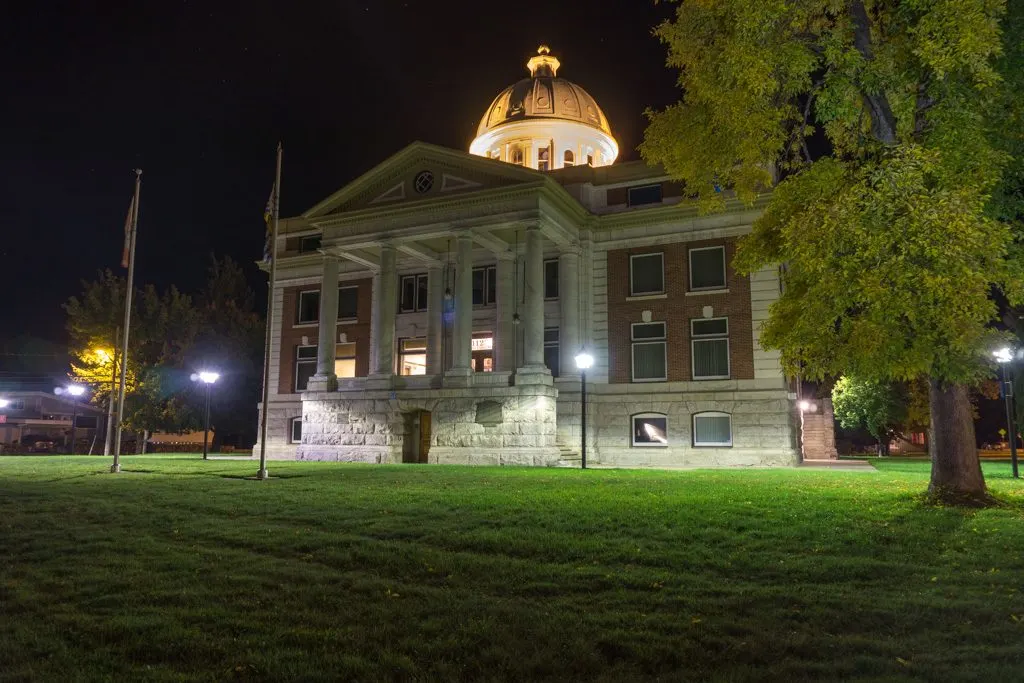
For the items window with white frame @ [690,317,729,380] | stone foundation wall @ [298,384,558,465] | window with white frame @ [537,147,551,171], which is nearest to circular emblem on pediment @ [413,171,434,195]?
stone foundation wall @ [298,384,558,465]

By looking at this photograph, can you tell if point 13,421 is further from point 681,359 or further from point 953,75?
point 953,75

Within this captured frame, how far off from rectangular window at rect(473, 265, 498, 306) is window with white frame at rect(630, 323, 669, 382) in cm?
736

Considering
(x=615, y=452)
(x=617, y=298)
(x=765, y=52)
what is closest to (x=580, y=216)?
(x=617, y=298)

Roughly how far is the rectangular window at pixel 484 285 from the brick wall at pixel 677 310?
5904 millimetres

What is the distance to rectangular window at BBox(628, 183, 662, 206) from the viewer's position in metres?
36.9

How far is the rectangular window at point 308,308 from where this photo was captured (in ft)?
144

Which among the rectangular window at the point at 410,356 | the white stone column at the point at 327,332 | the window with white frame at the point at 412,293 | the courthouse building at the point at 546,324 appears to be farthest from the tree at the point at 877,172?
the rectangular window at the point at 410,356

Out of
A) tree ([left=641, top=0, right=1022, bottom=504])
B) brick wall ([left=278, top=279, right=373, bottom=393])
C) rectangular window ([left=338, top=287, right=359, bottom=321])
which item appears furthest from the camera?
rectangular window ([left=338, top=287, right=359, bottom=321])

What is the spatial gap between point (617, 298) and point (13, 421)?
6143cm

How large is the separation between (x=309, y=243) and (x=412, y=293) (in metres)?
7.87

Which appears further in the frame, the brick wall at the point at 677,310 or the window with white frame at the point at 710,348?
the window with white frame at the point at 710,348

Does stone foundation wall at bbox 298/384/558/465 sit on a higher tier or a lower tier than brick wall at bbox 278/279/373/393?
lower

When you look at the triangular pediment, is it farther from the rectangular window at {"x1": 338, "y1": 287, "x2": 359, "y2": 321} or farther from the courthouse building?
the rectangular window at {"x1": 338, "y1": 287, "x2": 359, "y2": 321}

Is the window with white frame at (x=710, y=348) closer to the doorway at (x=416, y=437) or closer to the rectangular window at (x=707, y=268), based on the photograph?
the rectangular window at (x=707, y=268)
